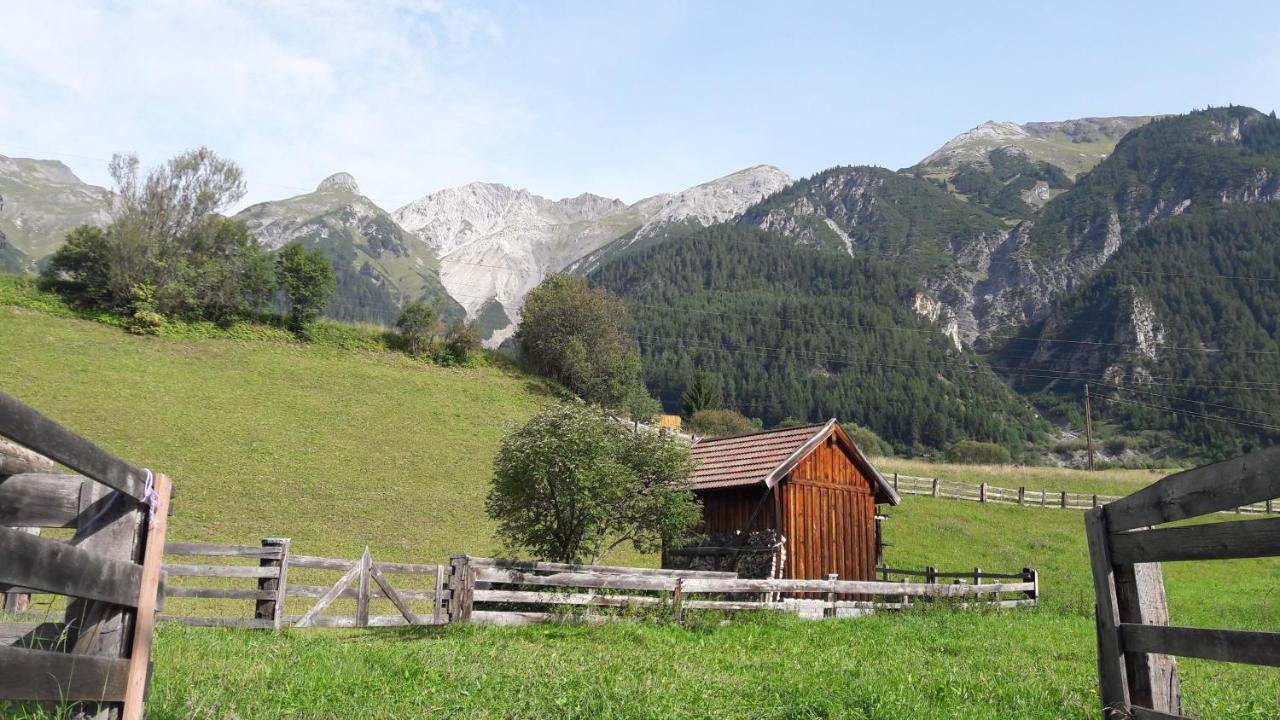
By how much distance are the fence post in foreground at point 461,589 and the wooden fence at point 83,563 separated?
974 centimetres

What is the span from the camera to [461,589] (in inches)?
539

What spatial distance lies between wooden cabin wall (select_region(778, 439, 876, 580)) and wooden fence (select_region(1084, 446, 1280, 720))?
18.1 meters

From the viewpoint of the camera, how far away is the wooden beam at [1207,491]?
3.66 meters

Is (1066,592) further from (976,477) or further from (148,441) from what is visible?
(148,441)

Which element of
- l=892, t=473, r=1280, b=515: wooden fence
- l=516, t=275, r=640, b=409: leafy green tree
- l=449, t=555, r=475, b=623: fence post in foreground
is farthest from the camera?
l=516, t=275, r=640, b=409: leafy green tree

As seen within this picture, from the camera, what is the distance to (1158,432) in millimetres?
139875

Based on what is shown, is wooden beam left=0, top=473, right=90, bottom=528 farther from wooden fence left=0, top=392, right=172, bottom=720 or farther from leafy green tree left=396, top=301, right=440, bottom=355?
leafy green tree left=396, top=301, right=440, bottom=355

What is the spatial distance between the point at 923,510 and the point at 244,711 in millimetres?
39816

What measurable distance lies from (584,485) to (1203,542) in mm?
13450

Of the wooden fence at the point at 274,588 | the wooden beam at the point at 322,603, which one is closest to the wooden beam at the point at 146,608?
the wooden fence at the point at 274,588

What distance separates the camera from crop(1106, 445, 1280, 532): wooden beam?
366cm

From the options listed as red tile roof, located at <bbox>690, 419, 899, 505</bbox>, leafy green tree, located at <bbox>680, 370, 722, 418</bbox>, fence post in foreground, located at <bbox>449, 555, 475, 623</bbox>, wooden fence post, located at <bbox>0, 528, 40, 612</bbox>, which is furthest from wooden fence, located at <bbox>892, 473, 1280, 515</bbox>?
wooden fence post, located at <bbox>0, 528, 40, 612</bbox>

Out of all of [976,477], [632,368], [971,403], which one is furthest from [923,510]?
[971,403]

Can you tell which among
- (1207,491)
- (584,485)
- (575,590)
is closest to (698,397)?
(584,485)
